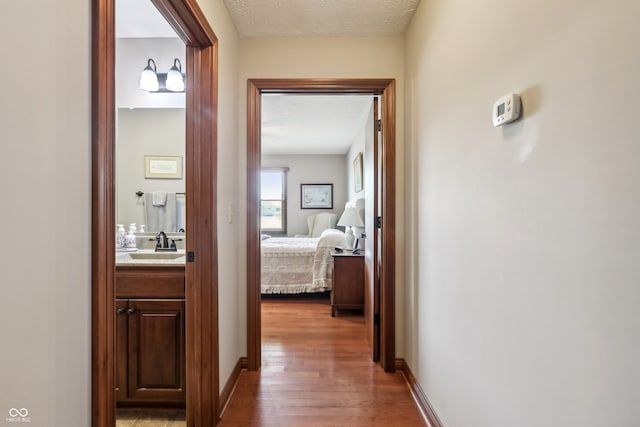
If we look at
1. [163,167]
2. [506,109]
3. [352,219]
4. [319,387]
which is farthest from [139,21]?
[319,387]

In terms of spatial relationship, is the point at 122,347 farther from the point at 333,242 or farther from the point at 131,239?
the point at 333,242

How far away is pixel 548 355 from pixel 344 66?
82.2 inches

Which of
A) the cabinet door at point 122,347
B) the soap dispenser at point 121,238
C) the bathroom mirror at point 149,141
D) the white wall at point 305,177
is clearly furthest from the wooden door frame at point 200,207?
the white wall at point 305,177

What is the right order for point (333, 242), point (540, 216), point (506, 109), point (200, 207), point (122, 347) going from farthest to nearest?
point (333, 242) < point (122, 347) < point (200, 207) < point (506, 109) < point (540, 216)

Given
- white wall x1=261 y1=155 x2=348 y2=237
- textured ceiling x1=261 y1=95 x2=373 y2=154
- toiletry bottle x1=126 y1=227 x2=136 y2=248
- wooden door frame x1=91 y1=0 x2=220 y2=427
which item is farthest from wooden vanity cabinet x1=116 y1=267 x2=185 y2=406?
white wall x1=261 y1=155 x2=348 y2=237

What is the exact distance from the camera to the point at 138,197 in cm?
253

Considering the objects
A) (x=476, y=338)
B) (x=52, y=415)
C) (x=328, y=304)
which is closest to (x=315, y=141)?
(x=328, y=304)

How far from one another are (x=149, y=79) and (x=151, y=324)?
1.75 meters

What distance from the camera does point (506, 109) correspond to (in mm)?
1003

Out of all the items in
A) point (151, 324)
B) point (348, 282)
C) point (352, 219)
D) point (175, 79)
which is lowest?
point (348, 282)

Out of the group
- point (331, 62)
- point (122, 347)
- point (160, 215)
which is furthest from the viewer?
point (160, 215)

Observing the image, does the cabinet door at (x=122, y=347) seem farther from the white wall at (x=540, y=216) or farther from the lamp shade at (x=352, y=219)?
the lamp shade at (x=352, y=219)

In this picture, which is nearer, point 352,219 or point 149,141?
point 149,141

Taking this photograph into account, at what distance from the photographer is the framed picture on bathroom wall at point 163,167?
2529 millimetres
